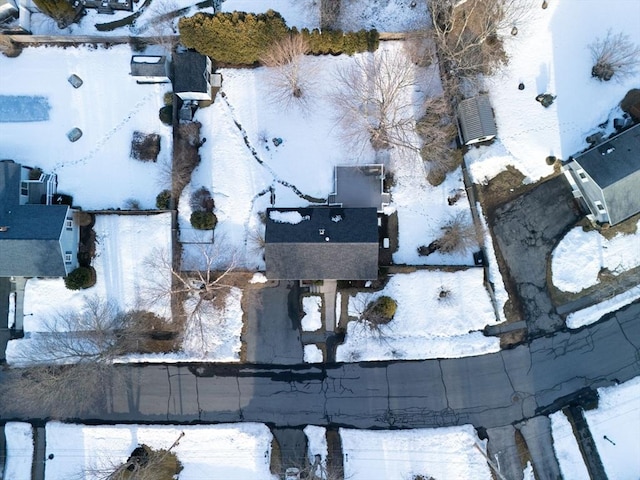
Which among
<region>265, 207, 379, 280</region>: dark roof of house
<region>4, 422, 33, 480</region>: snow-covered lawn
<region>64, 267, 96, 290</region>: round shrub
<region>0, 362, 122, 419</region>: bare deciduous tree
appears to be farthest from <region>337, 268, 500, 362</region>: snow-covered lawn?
<region>4, 422, 33, 480</region>: snow-covered lawn

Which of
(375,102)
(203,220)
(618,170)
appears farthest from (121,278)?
(618,170)

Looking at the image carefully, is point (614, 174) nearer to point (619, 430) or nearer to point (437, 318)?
point (437, 318)

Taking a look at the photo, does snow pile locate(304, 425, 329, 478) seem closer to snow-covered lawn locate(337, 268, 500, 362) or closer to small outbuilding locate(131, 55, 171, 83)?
snow-covered lawn locate(337, 268, 500, 362)

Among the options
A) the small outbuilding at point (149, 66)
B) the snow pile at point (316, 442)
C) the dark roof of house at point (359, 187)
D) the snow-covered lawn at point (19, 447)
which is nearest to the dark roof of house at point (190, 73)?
the small outbuilding at point (149, 66)

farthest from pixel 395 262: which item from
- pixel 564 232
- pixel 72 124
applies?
pixel 72 124

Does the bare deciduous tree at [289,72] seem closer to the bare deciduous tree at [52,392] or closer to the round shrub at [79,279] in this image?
the round shrub at [79,279]

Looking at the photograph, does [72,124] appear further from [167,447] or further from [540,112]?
[540,112]
